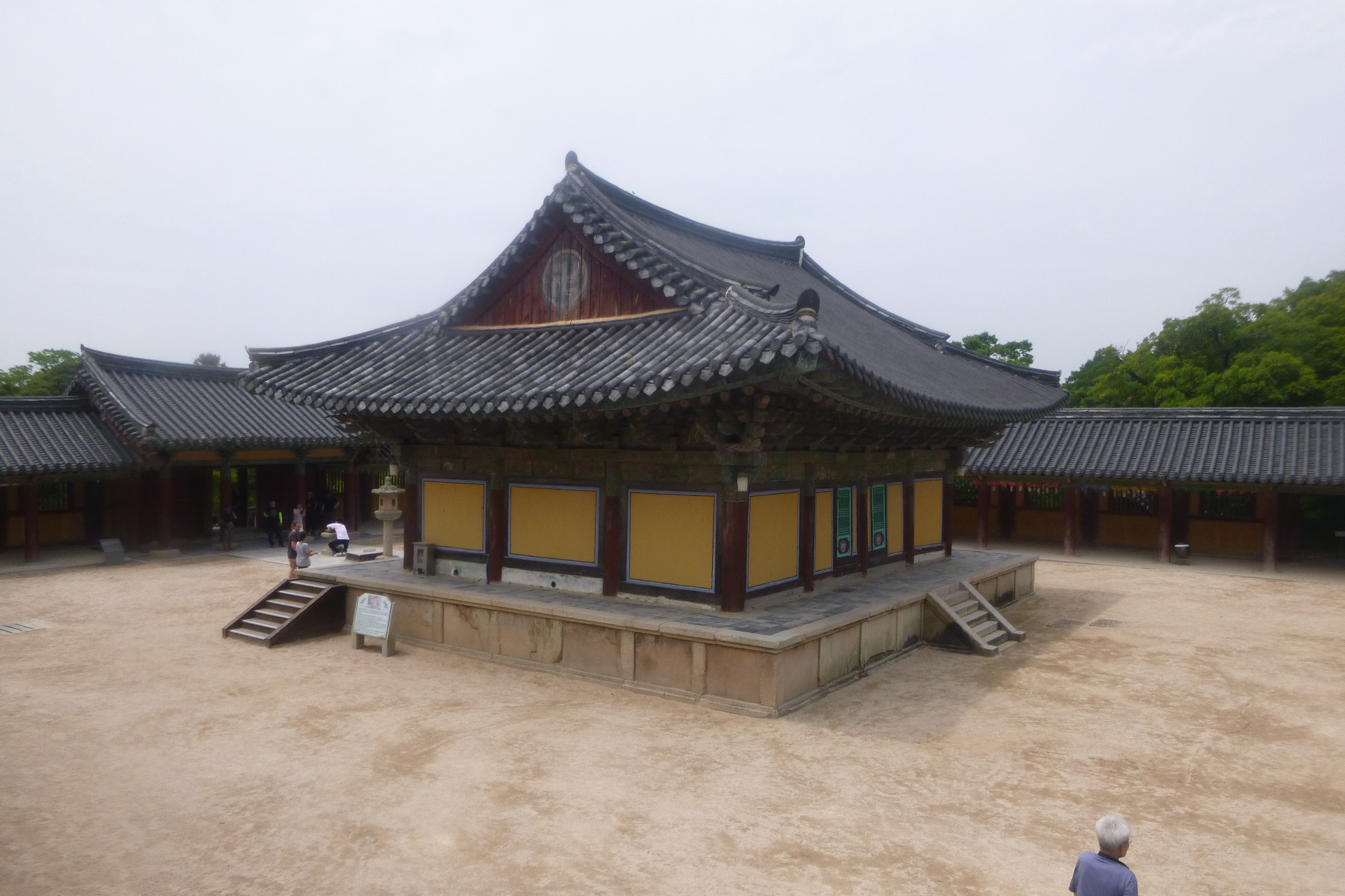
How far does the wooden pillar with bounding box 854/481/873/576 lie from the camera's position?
1586 centimetres

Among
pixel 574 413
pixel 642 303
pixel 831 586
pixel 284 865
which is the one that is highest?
pixel 642 303

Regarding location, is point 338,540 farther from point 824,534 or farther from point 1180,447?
point 1180,447

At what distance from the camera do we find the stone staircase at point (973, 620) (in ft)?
47.1

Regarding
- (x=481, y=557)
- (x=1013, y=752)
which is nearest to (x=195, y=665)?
(x=481, y=557)

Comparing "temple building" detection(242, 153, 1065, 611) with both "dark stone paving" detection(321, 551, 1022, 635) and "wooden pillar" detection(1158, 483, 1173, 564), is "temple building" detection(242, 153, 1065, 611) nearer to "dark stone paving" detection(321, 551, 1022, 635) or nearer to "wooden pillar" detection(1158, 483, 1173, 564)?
"dark stone paving" detection(321, 551, 1022, 635)

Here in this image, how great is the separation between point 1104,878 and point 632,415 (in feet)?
27.2

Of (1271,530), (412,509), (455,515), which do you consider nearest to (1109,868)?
(455,515)

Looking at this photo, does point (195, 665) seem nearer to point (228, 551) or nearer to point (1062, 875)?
point (1062, 875)

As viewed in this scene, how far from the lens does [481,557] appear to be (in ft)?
50.1

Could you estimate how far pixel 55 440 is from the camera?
23781mm

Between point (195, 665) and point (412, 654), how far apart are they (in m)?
3.17

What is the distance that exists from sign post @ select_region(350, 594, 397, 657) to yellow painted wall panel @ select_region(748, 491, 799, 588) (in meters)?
5.79

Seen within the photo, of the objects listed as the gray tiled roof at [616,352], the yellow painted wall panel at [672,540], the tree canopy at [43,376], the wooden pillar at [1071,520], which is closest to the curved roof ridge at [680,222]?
the gray tiled roof at [616,352]

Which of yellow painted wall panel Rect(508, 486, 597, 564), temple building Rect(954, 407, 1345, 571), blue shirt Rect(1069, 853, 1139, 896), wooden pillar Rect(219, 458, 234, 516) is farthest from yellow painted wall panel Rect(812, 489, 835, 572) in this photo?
wooden pillar Rect(219, 458, 234, 516)
